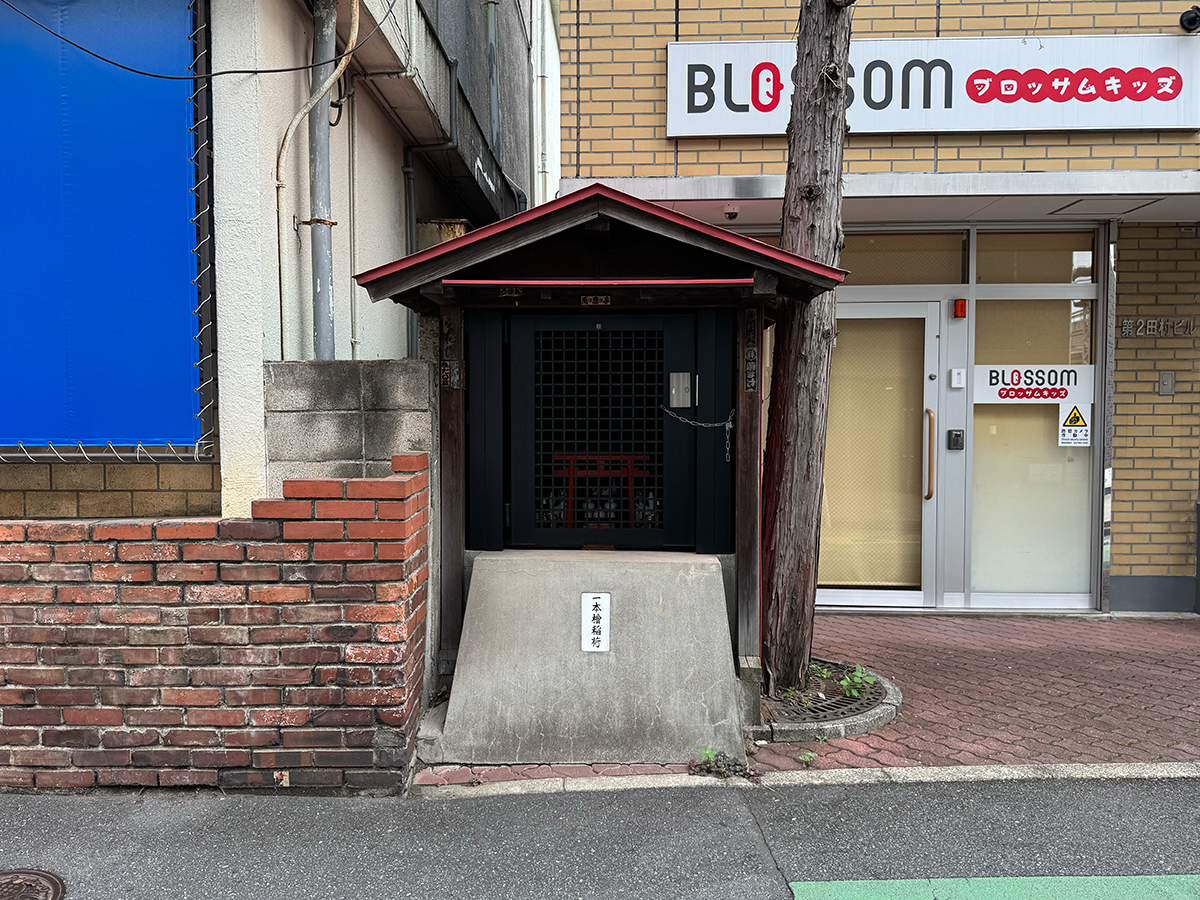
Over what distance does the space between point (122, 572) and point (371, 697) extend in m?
1.16

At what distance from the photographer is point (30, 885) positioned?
2959mm

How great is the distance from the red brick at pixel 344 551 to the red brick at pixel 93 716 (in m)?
1.09

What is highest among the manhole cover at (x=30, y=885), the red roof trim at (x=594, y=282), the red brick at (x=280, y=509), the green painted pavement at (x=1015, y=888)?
the red roof trim at (x=594, y=282)

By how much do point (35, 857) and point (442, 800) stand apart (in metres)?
1.50

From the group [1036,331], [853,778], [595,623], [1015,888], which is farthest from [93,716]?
[1036,331]

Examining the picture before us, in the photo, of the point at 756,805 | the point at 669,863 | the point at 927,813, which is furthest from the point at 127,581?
the point at 927,813

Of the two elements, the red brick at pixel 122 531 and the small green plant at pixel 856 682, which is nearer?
the red brick at pixel 122 531

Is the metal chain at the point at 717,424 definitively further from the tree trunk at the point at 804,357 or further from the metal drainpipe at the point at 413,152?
the metal drainpipe at the point at 413,152

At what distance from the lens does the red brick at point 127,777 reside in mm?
3592

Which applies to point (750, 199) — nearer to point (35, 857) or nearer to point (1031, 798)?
point (1031, 798)

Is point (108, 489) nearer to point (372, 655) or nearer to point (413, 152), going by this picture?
point (372, 655)

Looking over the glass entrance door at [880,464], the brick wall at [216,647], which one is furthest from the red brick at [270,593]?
the glass entrance door at [880,464]

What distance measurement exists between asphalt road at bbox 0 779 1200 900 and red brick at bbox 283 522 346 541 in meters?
1.12

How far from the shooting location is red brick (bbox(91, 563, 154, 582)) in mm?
3521
